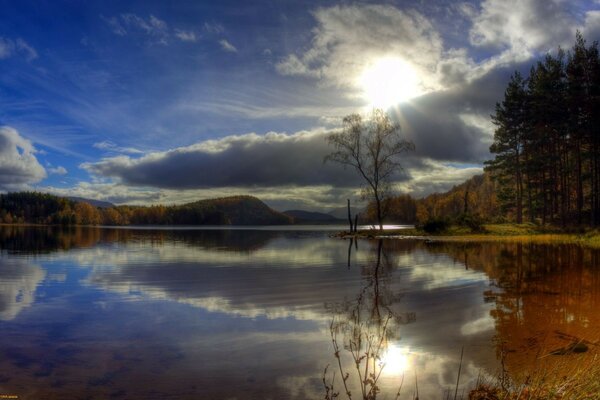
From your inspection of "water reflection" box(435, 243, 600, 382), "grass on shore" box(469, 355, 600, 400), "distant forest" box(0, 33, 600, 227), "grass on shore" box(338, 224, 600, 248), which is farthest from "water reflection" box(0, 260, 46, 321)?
"distant forest" box(0, 33, 600, 227)

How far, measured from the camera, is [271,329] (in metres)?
9.67

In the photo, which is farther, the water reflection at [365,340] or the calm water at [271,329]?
the calm water at [271,329]

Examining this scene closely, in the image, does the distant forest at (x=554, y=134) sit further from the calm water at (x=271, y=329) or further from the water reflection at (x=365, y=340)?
the water reflection at (x=365, y=340)

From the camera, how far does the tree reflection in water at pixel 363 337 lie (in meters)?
6.05

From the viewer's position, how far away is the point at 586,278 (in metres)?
17.1

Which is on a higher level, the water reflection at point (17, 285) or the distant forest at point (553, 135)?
the distant forest at point (553, 135)

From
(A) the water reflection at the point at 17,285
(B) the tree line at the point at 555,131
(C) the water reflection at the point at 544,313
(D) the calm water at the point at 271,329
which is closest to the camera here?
(D) the calm water at the point at 271,329

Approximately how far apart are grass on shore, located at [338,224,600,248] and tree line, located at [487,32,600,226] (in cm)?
597

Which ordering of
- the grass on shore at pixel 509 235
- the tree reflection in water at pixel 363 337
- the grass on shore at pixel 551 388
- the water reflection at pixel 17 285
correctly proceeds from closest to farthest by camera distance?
the grass on shore at pixel 551 388
the tree reflection in water at pixel 363 337
the water reflection at pixel 17 285
the grass on shore at pixel 509 235

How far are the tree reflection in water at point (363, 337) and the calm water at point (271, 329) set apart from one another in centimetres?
6

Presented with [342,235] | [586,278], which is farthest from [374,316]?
[342,235]

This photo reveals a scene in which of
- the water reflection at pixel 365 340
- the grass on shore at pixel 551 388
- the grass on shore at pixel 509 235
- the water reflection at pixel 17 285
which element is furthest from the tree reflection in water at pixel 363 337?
the grass on shore at pixel 509 235

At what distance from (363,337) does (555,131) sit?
55240mm

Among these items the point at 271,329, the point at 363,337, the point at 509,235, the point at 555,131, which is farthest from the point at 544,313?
the point at 555,131
